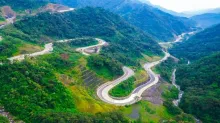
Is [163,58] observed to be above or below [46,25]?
below

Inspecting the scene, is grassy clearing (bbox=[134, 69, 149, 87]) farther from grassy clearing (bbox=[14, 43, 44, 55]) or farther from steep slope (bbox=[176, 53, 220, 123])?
grassy clearing (bbox=[14, 43, 44, 55])

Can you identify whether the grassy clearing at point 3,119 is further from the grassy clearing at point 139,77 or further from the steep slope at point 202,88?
the steep slope at point 202,88

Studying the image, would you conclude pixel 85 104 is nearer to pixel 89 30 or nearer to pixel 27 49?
pixel 27 49

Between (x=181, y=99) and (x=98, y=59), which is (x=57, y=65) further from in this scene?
(x=181, y=99)

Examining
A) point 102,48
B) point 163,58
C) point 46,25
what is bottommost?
point 163,58

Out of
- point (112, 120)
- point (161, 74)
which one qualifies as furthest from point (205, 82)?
point (112, 120)

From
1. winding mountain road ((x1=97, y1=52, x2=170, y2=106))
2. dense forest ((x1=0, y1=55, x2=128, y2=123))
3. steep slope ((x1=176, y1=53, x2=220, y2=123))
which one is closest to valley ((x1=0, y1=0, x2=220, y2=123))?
steep slope ((x1=176, y1=53, x2=220, y2=123))

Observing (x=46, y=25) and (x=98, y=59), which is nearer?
(x=98, y=59)
